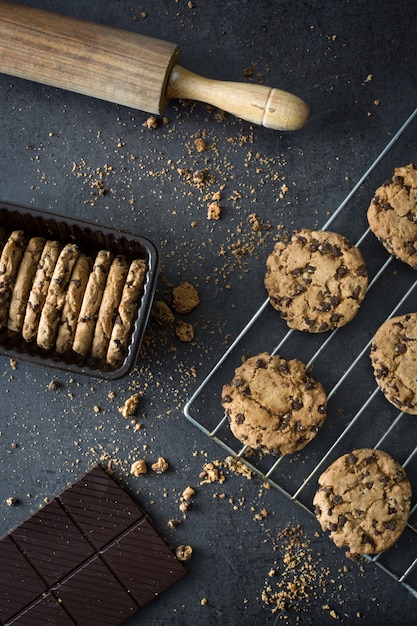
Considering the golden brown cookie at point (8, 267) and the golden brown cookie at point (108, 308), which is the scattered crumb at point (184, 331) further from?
the golden brown cookie at point (8, 267)

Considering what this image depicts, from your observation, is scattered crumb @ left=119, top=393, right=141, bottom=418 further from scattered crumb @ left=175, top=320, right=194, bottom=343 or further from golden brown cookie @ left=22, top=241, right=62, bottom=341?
golden brown cookie @ left=22, top=241, right=62, bottom=341

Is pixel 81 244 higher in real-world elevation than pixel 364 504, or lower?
higher

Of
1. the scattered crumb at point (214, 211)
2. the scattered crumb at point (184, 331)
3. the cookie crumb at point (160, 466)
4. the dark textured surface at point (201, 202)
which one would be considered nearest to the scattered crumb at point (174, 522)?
the dark textured surface at point (201, 202)

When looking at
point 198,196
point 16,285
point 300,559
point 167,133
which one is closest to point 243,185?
point 198,196

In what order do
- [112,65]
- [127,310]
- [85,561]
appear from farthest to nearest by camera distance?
1. [85,561]
2. [112,65]
3. [127,310]

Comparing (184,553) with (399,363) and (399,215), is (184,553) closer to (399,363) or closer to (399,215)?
(399,363)

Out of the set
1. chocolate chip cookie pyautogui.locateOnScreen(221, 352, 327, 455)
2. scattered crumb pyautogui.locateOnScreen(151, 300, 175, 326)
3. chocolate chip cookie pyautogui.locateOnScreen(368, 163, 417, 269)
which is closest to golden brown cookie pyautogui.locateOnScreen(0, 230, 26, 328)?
scattered crumb pyautogui.locateOnScreen(151, 300, 175, 326)

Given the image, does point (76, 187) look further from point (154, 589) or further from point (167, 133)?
point (154, 589)

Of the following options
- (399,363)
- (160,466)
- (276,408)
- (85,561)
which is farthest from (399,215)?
(85,561)
